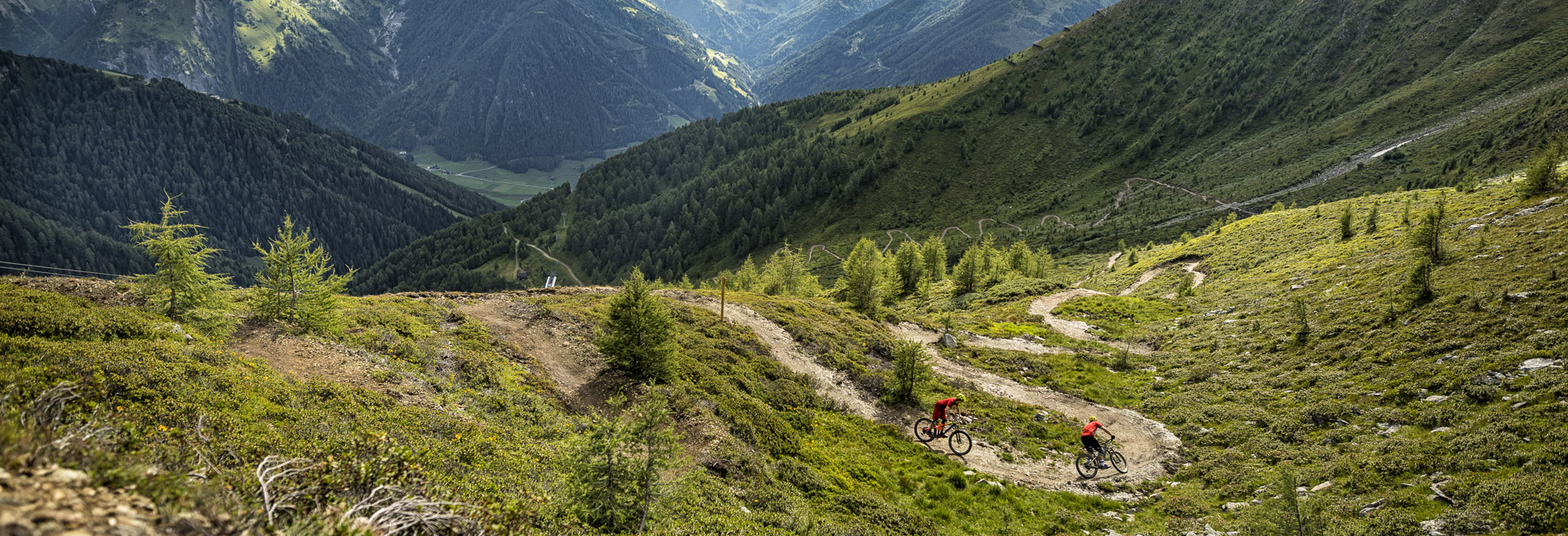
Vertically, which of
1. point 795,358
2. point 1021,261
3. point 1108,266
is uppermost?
point 795,358

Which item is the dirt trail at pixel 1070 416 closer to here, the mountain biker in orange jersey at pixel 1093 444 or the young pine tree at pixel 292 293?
the mountain biker in orange jersey at pixel 1093 444

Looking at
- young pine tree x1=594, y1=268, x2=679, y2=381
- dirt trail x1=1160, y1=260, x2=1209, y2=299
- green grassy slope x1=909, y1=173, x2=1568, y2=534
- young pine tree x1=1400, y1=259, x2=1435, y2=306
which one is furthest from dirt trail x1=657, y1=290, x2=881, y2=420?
dirt trail x1=1160, y1=260, x2=1209, y2=299

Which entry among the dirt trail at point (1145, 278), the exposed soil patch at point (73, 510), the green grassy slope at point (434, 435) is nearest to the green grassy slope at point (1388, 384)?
the green grassy slope at point (434, 435)

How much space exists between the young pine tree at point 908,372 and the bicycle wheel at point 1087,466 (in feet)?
24.7

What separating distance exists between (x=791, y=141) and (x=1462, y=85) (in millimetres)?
143432

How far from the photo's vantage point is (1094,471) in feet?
67.9

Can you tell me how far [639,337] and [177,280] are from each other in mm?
14650

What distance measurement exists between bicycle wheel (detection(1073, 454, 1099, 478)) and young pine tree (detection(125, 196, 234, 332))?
30370 mm

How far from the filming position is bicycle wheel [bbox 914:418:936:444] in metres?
23.1

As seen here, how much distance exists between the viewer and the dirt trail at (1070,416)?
2053 centimetres

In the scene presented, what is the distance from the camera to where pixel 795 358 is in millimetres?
32000

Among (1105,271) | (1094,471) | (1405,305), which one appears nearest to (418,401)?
(1094,471)

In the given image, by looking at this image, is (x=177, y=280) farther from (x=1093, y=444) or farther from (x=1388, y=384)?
(x=1388, y=384)

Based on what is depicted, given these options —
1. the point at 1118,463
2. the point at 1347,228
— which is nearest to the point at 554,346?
the point at 1118,463
